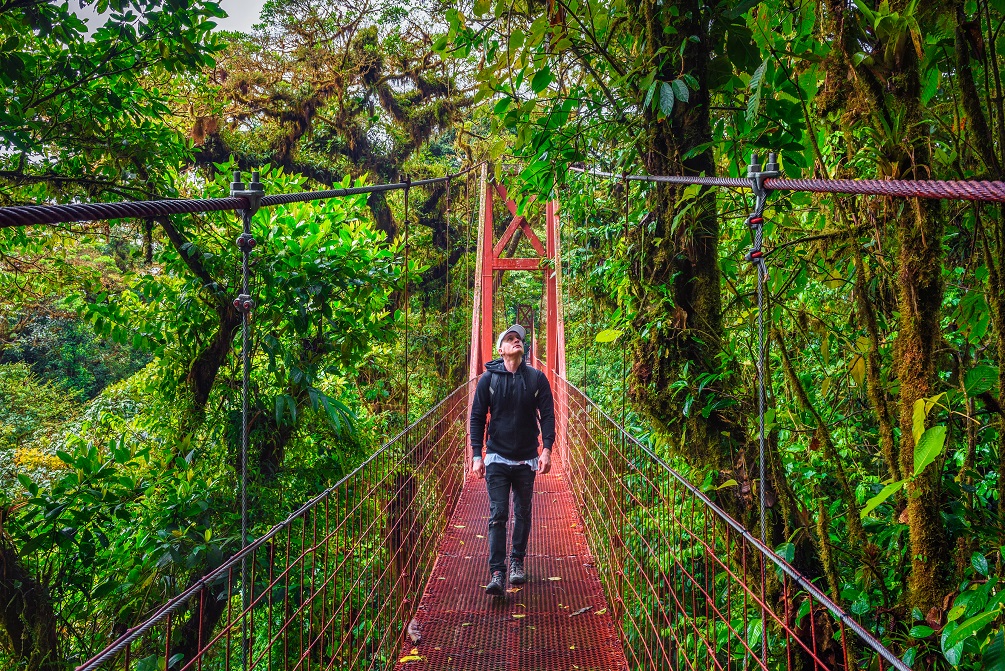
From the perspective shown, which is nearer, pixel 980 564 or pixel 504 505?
pixel 980 564

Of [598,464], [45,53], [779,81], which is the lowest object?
[598,464]

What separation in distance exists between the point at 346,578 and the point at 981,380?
1731mm

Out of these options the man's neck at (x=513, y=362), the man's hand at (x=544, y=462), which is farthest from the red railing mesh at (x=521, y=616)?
the man's neck at (x=513, y=362)

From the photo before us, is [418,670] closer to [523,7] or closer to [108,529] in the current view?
[108,529]

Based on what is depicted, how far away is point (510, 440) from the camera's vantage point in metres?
2.39

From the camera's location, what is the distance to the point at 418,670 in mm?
1873

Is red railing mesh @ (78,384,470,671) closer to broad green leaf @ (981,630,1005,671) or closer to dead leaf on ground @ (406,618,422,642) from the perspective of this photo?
dead leaf on ground @ (406,618,422,642)

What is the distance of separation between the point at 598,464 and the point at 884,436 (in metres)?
1.69

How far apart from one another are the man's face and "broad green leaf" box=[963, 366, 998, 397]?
1.59 m

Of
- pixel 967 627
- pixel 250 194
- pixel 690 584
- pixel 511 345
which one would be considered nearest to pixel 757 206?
pixel 967 627

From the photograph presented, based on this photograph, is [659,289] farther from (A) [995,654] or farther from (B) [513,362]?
(A) [995,654]

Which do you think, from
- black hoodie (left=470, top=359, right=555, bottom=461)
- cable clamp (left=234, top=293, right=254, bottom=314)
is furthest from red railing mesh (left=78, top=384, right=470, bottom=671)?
cable clamp (left=234, top=293, right=254, bottom=314)

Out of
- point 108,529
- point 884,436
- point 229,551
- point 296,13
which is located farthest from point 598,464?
point 296,13

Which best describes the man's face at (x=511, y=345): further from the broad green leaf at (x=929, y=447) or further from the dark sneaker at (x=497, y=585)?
the broad green leaf at (x=929, y=447)
